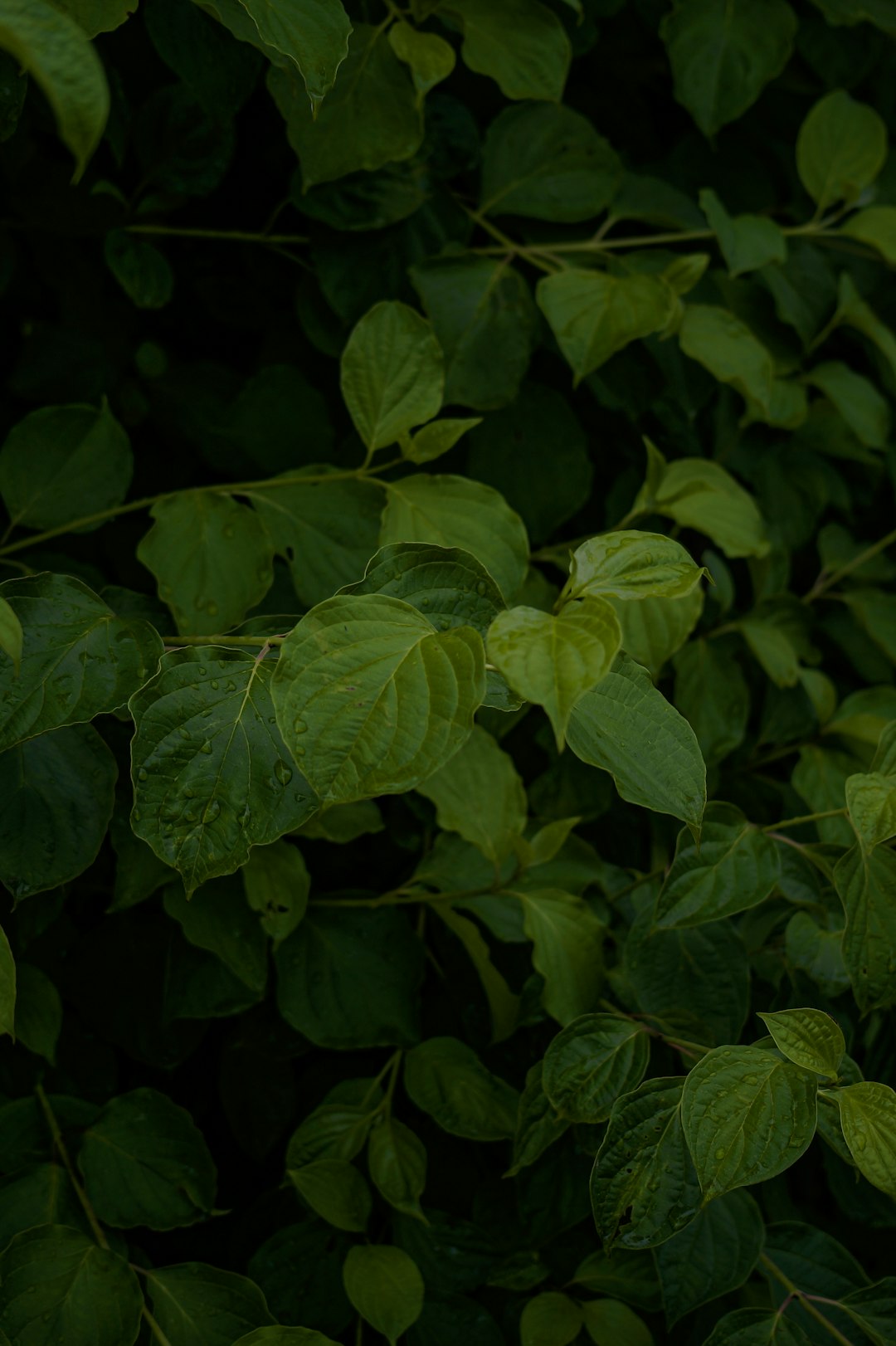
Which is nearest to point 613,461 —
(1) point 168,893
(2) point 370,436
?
(2) point 370,436

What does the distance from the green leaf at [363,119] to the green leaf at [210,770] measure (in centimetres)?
47

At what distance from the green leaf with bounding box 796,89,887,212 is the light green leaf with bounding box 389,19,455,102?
1.48 ft

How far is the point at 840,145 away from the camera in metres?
1.12

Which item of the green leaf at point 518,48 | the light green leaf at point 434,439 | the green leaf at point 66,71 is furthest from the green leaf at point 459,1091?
the green leaf at point 518,48

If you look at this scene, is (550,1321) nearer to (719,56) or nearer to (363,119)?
(363,119)

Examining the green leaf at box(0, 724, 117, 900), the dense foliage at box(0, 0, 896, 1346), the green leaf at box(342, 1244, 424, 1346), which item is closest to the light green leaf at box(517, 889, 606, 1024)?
the dense foliage at box(0, 0, 896, 1346)

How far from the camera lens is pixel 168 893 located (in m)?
0.81

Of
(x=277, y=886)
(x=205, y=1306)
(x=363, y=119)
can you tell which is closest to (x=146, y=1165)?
(x=205, y=1306)

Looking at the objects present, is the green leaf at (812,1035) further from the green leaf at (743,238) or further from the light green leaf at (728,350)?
the green leaf at (743,238)

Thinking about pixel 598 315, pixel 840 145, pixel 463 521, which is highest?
pixel 840 145

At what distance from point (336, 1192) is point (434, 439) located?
596mm

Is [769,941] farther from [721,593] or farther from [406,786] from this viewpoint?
[406,786]

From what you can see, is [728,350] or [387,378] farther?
[728,350]

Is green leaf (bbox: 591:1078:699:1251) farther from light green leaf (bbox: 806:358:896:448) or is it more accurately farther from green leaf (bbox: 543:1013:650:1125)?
light green leaf (bbox: 806:358:896:448)
